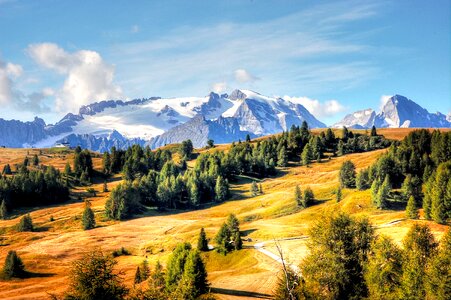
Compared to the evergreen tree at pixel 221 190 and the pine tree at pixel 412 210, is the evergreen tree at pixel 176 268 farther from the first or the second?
the evergreen tree at pixel 221 190

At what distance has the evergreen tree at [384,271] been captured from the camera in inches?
1939

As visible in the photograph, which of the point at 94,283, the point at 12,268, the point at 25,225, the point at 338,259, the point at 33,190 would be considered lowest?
the point at 12,268

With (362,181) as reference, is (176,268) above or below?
below

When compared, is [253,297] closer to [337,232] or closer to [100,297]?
[337,232]

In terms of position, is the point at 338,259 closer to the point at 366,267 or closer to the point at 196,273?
the point at 366,267

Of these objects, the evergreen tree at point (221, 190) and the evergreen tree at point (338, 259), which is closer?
the evergreen tree at point (338, 259)

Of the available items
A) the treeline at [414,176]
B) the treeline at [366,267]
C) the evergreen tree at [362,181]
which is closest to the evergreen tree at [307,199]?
the treeline at [414,176]

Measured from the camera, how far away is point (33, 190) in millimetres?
187875

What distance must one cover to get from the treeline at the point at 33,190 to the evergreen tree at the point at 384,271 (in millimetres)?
170986

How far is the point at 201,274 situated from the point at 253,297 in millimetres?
9741

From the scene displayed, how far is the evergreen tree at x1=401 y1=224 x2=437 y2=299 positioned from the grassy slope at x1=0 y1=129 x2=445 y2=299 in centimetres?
1434

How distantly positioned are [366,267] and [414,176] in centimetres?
9976

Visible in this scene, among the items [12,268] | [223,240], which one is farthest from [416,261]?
[12,268]

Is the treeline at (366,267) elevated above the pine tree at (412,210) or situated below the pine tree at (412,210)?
above
